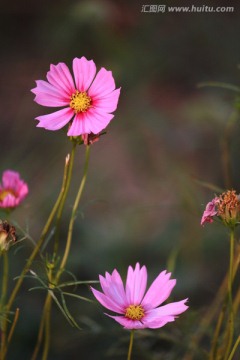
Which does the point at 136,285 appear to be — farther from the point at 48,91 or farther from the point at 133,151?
the point at 133,151

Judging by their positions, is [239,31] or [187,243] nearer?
[187,243]

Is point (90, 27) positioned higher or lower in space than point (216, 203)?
higher

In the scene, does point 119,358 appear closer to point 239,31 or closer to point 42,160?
point 42,160

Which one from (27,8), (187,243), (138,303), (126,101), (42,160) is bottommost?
(138,303)

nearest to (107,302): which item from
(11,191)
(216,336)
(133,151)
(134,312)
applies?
(134,312)

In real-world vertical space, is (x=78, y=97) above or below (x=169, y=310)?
above

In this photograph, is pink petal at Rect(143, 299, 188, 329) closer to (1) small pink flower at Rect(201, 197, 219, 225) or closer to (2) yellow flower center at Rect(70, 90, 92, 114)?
(1) small pink flower at Rect(201, 197, 219, 225)

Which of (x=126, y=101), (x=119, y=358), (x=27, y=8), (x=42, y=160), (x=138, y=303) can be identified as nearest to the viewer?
(x=138, y=303)

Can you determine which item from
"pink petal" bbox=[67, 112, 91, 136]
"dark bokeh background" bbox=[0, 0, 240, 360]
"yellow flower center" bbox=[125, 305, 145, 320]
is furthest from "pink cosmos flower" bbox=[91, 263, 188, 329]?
"dark bokeh background" bbox=[0, 0, 240, 360]

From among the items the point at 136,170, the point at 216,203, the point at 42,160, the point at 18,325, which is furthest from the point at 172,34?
the point at 216,203
